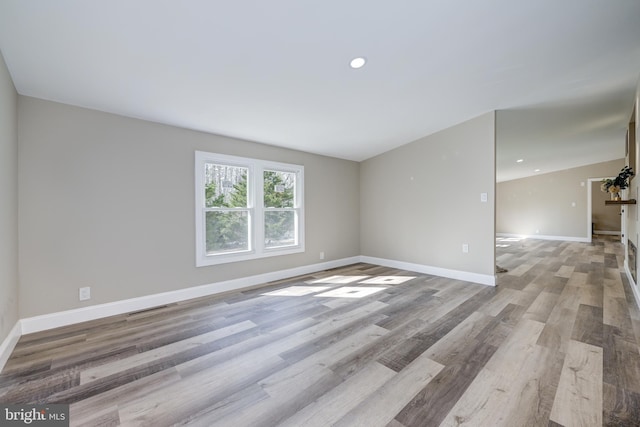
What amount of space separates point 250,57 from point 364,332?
8.43 feet

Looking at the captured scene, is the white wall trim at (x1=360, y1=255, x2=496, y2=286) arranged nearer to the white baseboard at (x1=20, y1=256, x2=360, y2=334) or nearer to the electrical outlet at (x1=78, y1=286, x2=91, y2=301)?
the white baseboard at (x1=20, y1=256, x2=360, y2=334)

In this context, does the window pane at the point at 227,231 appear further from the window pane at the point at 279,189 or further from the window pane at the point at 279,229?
the window pane at the point at 279,189

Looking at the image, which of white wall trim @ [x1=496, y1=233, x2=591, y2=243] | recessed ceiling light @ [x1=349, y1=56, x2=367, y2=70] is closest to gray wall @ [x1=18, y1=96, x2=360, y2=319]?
recessed ceiling light @ [x1=349, y1=56, x2=367, y2=70]

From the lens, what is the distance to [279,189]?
4312 millimetres

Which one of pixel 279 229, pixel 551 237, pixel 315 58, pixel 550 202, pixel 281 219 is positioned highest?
pixel 315 58

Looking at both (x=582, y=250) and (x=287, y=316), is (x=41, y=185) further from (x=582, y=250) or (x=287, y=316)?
(x=582, y=250)

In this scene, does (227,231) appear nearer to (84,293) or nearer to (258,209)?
(258,209)

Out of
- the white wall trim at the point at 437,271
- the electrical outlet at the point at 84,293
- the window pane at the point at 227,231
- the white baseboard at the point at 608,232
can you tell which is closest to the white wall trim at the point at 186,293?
the white wall trim at the point at 437,271

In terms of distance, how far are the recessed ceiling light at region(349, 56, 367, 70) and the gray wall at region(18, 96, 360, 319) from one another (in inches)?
80.0

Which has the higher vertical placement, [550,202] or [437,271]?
[550,202]

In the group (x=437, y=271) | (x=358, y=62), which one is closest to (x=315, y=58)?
(x=358, y=62)

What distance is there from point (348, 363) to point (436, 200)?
3.37 m

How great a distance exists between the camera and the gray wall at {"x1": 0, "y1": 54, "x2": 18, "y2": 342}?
1.94 m

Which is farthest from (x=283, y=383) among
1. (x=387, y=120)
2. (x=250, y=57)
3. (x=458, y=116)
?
(x=458, y=116)
